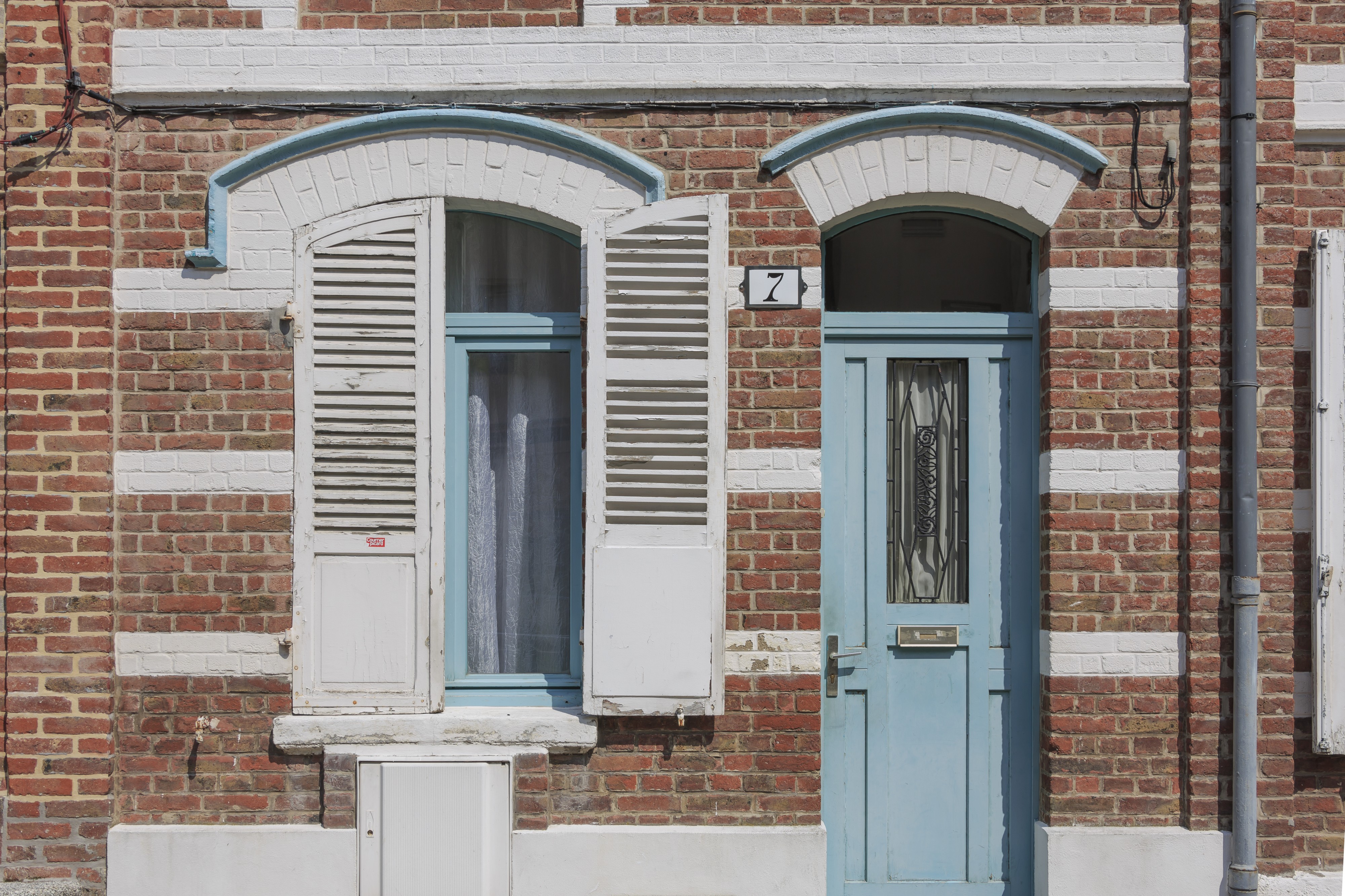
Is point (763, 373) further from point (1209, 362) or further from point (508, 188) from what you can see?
point (1209, 362)

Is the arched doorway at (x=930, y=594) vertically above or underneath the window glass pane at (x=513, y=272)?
underneath

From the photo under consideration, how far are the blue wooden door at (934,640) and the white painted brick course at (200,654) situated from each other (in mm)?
2326

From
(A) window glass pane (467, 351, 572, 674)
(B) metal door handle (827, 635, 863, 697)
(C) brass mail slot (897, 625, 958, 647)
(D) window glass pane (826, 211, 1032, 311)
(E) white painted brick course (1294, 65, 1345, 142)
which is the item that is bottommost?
(B) metal door handle (827, 635, 863, 697)

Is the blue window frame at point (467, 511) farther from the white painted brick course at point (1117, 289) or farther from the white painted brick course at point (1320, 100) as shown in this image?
the white painted brick course at point (1320, 100)

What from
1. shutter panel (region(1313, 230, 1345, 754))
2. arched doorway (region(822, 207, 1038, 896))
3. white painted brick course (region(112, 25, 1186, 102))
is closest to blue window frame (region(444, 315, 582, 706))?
white painted brick course (region(112, 25, 1186, 102))

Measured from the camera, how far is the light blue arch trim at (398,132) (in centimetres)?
373

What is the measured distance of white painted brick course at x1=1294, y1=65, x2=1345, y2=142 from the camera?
3789 millimetres

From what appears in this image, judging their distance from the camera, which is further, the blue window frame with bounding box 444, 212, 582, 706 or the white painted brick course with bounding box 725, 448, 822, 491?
the blue window frame with bounding box 444, 212, 582, 706

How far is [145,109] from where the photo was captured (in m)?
3.80

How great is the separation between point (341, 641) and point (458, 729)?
604 millimetres

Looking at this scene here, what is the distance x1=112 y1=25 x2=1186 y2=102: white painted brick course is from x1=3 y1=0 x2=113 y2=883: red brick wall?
40 cm

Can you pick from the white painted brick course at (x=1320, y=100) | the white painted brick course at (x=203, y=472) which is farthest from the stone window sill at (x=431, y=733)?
the white painted brick course at (x=1320, y=100)

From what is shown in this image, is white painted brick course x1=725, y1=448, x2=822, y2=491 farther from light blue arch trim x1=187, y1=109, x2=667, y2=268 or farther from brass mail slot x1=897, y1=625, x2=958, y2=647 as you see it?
light blue arch trim x1=187, y1=109, x2=667, y2=268

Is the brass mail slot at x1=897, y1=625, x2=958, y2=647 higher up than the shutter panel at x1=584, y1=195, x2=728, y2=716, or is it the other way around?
the shutter panel at x1=584, y1=195, x2=728, y2=716
